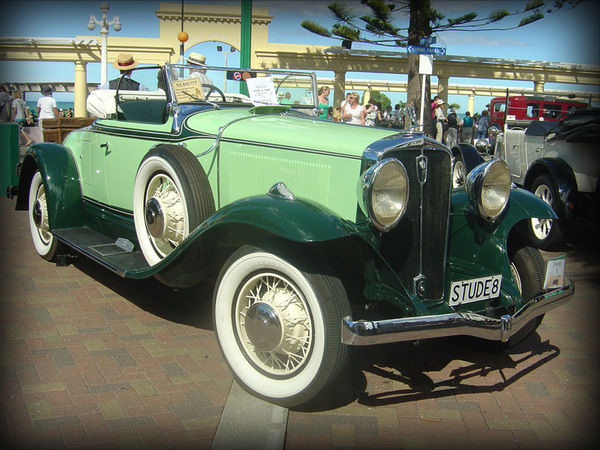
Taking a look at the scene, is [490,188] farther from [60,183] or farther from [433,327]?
[60,183]

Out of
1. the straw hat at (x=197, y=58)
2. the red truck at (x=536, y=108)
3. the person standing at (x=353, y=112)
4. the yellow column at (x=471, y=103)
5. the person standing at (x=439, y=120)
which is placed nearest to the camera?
the straw hat at (x=197, y=58)

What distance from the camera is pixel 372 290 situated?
273cm

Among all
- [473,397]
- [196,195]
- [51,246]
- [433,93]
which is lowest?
[473,397]

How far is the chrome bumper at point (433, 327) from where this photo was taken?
2.32m

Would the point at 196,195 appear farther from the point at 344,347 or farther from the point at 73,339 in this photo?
the point at 344,347

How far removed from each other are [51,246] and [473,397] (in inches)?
145

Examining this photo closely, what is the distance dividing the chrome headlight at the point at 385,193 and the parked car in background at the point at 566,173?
4.11m

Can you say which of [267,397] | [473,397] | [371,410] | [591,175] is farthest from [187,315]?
[591,175]

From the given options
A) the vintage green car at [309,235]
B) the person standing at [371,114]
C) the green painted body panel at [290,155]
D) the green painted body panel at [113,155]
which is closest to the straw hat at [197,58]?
the vintage green car at [309,235]

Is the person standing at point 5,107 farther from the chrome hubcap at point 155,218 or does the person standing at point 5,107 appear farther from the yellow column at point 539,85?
the yellow column at point 539,85

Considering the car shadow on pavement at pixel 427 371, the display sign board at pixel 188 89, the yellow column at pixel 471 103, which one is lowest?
the car shadow on pavement at pixel 427 371

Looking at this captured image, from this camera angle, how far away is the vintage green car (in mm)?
2553

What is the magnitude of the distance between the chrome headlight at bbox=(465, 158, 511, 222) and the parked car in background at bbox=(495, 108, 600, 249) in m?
3.37

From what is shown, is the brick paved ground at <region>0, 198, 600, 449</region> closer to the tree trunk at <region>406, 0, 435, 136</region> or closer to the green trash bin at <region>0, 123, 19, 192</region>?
the green trash bin at <region>0, 123, 19, 192</region>
